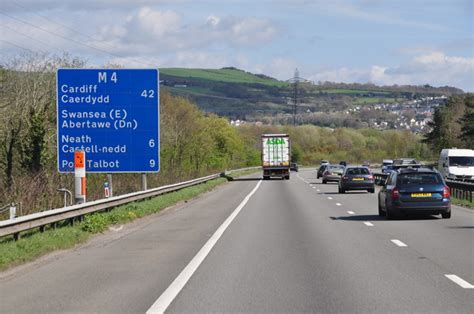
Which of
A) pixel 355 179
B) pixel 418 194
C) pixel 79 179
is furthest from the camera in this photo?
pixel 355 179

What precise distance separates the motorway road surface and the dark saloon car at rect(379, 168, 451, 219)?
4.33 feet

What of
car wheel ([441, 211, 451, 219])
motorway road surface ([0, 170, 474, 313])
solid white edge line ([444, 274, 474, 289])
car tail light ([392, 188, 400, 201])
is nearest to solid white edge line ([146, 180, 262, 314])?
motorway road surface ([0, 170, 474, 313])

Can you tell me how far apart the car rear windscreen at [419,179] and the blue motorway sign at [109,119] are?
851cm

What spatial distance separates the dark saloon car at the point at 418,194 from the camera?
79.4 ft

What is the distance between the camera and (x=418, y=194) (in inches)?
953

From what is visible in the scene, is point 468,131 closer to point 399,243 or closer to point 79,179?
point 79,179

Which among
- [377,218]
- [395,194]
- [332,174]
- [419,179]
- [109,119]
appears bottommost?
[332,174]

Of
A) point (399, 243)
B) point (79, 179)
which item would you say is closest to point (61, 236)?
point (399, 243)

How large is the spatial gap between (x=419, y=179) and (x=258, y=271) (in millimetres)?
12717

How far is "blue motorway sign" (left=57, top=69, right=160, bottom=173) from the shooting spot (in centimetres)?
2784

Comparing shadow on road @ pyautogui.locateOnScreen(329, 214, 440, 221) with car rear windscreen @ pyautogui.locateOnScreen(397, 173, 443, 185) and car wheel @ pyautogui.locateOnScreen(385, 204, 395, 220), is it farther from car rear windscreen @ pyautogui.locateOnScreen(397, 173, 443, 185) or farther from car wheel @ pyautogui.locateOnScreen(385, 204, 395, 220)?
car rear windscreen @ pyautogui.locateOnScreen(397, 173, 443, 185)

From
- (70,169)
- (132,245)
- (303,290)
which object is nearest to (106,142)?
(70,169)

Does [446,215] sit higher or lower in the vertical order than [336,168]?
higher

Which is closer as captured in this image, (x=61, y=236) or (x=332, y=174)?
(x=61, y=236)
